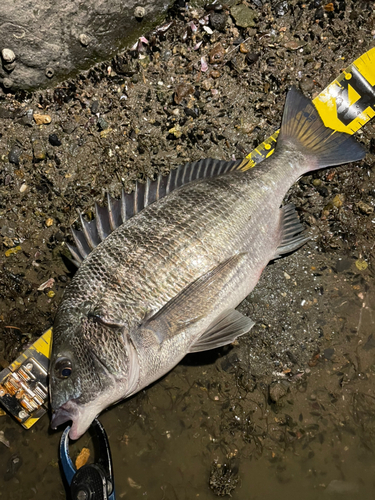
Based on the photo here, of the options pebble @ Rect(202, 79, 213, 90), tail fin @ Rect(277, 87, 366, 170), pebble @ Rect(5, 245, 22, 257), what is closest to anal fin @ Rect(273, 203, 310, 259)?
tail fin @ Rect(277, 87, 366, 170)

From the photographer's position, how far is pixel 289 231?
278 cm

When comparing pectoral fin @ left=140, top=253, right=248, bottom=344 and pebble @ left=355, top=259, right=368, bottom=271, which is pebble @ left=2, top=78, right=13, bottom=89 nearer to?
pectoral fin @ left=140, top=253, right=248, bottom=344

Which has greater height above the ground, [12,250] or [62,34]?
[62,34]

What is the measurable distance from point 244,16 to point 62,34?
1523 millimetres

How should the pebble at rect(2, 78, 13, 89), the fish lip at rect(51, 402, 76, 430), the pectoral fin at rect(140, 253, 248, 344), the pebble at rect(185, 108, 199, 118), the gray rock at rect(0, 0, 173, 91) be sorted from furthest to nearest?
1. the pebble at rect(185, 108, 199, 118)
2. the pebble at rect(2, 78, 13, 89)
3. the gray rock at rect(0, 0, 173, 91)
4. the pectoral fin at rect(140, 253, 248, 344)
5. the fish lip at rect(51, 402, 76, 430)

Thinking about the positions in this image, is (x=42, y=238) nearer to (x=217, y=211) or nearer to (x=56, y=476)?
(x=217, y=211)

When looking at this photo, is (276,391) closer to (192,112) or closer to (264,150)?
(264,150)

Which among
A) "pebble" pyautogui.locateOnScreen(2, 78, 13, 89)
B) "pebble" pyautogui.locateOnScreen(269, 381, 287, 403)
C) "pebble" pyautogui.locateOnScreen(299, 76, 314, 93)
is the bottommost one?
"pebble" pyautogui.locateOnScreen(269, 381, 287, 403)

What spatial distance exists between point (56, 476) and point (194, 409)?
1.27 m

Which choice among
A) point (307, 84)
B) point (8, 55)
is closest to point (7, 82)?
point (8, 55)

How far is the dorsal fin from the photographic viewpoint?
2.60 m

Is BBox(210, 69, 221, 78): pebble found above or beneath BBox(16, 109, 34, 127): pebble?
beneath

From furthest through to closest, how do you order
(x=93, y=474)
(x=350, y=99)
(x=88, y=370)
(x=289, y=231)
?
(x=350, y=99)
(x=289, y=231)
(x=93, y=474)
(x=88, y=370)

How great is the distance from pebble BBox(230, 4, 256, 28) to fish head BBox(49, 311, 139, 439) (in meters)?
2.70
